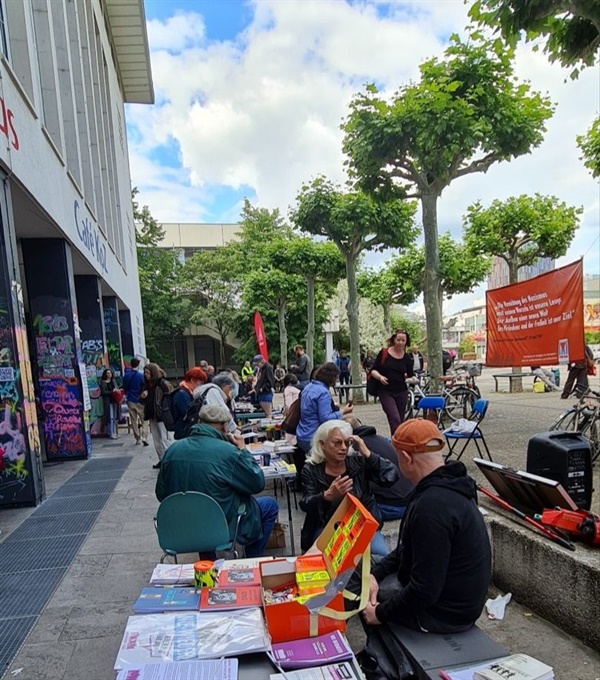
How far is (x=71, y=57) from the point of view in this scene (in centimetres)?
850

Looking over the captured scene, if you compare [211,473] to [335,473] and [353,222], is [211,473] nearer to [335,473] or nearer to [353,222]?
[335,473]

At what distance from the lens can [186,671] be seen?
1.63 meters

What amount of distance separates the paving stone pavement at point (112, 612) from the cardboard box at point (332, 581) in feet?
3.57

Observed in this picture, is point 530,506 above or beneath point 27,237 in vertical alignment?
beneath

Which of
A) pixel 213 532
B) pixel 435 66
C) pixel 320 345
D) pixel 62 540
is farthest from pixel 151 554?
pixel 320 345

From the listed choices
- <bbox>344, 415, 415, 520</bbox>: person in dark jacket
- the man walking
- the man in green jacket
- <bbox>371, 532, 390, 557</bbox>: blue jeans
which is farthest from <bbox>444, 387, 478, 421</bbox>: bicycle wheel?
the man in green jacket

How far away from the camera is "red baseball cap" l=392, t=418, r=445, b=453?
214 cm

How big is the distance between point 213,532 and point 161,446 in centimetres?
489

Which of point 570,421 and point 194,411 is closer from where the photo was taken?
point 194,411

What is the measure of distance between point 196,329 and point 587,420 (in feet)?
102

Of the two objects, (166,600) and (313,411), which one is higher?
(313,411)

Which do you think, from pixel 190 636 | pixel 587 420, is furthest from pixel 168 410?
pixel 587 420

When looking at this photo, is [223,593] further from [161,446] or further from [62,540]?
[161,446]

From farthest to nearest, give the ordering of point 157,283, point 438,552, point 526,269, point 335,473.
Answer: point 526,269, point 157,283, point 335,473, point 438,552
